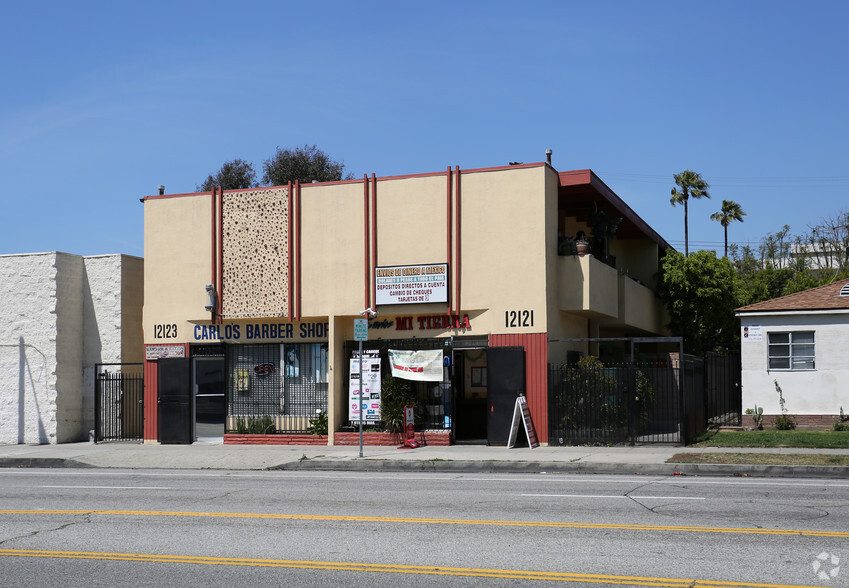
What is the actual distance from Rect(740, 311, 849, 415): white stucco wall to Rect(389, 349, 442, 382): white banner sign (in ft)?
29.7

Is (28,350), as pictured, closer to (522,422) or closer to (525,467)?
(522,422)

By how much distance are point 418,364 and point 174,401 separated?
740 centimetres

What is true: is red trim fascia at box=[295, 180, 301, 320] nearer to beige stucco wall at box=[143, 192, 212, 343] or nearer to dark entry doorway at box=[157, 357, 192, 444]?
beige stucco wall at box=[143, 192, 212, 343]

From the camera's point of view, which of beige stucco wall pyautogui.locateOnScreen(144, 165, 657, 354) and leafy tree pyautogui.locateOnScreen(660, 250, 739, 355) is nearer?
beige stucco wall pyautogui.locateOnScreen(144, 165, 657, 354)

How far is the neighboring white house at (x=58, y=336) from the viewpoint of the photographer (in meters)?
25.8

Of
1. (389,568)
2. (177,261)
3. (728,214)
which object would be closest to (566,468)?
(389,568)

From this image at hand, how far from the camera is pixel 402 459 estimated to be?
63.6ft

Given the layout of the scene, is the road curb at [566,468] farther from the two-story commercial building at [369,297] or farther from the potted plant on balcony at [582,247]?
the potted plant on balcony at [582,247]

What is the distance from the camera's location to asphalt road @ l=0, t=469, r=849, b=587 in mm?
8102

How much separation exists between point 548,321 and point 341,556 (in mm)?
13601

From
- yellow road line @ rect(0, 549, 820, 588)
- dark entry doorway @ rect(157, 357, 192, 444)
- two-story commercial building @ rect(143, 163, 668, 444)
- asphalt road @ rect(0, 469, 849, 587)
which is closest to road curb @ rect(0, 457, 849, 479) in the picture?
asphalt road @ rect(0, 469, 849, 587)

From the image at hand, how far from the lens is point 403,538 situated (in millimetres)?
9828

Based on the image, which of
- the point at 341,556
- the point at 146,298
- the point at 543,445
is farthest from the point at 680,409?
the point at 146,298

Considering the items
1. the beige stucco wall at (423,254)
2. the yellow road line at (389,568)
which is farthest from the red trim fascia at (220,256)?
the yellow road line at (389,568)
